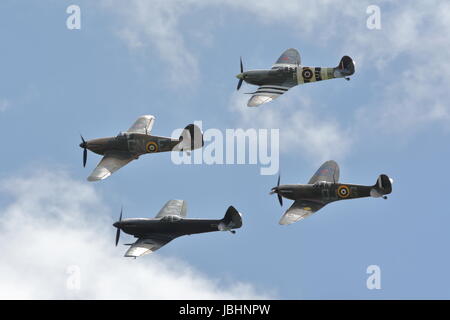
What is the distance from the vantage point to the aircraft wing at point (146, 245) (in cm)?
7125

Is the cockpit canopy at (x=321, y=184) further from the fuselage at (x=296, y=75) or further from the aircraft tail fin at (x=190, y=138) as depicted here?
the fuselage at (x=296, y=75)

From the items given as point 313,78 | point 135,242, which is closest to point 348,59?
point 313,78

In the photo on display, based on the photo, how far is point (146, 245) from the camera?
237 feet

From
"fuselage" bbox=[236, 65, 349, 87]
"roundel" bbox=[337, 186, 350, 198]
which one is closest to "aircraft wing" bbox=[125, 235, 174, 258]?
"roundel" bbox=[337, 186, 350, 198]

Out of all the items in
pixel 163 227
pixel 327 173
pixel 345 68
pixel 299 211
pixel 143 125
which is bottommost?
pixel 163 227

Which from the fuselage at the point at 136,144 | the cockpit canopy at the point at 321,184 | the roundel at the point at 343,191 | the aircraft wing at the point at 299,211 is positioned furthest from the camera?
the fuselage at the point at 136,144

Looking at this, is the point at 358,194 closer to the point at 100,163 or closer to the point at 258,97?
the point at 258,97

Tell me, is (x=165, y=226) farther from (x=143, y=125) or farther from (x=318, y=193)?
(x=143, y=125)

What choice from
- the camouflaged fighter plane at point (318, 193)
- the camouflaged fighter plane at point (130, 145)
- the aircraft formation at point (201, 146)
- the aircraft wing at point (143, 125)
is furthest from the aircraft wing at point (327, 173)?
the aircraft wing at point (143, 125)

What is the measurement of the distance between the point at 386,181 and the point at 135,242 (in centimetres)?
1758

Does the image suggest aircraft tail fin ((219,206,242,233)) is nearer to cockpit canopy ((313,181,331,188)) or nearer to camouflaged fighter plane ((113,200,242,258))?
camouflaged fighter plane ((113,200,242,258))

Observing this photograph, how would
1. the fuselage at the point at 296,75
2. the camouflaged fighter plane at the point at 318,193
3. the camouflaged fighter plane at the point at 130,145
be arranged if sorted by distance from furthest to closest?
the fuselage at the point at 296,75 < the camouflaged fighter plane at the point at 130,145 < the camouflaged fighter plane at the point at 318,193

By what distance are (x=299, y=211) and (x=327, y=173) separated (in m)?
5.44

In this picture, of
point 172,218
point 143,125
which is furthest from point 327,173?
point 143,125
